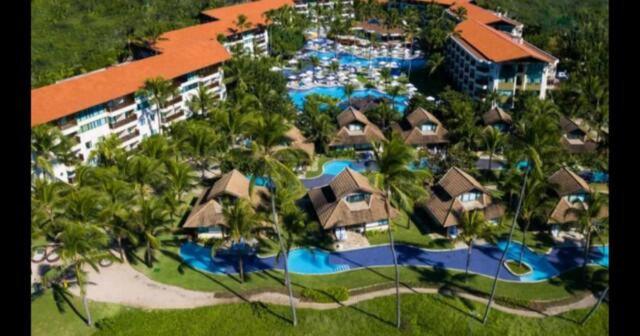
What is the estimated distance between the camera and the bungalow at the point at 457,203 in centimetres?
4803

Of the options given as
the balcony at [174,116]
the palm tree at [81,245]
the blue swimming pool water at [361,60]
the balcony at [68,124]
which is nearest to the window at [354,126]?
the balcony at [174,116]

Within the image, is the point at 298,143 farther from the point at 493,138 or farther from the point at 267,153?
the point at 267,153

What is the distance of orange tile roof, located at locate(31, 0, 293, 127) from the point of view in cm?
5481

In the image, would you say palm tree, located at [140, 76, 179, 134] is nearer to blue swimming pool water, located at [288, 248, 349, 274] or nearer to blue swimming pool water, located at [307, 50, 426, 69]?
blue swimming pool water, located at [288, 248, 349, 274]

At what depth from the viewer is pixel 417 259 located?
45.2 metres

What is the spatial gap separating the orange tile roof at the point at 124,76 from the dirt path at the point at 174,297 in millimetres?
20720

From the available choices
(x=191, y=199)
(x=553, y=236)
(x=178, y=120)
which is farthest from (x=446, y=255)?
(x=178, y=120)

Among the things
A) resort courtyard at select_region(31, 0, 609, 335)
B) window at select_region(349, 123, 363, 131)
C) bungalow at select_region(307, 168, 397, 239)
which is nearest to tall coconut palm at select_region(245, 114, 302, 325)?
resort courtyard at select_region(31, 0, 609, 335)

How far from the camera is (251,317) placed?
1500 inches

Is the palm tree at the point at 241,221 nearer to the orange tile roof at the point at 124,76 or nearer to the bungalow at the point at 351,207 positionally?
the bungalow at the point at 351,207

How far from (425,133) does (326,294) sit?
3273 centimetres

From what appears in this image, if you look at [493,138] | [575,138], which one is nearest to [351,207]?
[493,138]

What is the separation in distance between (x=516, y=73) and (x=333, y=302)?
54.2 metres

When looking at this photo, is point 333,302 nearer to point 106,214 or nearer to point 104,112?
point 106,214
